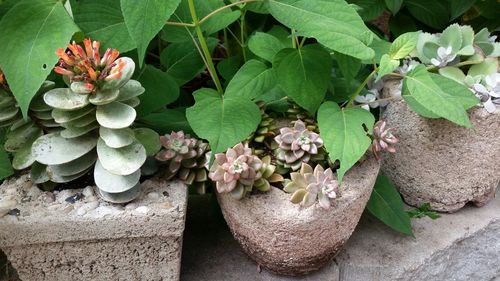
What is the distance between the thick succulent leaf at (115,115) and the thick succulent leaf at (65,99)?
0.09 feet

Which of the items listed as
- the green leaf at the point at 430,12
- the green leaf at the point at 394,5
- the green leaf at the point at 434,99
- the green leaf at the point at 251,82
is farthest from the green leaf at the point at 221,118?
the green leaf at the point at 430,12

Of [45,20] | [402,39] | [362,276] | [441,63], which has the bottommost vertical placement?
[362,276]

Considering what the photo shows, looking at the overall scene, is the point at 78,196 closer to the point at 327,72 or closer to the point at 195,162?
the point at 195,162

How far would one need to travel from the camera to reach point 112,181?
735 mm

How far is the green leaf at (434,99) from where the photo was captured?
2.56 feet

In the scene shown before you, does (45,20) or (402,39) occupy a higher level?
(45,20)

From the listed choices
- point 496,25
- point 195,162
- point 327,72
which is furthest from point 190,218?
point 496,25

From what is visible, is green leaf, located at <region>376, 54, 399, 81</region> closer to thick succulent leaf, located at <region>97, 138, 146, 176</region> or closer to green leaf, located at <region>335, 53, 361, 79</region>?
green leaf, located at <region>335, 53, 361, 79</region>

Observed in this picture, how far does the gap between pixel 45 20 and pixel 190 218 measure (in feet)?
1.58

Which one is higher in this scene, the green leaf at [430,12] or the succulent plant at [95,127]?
the succulent plant at [95,127]

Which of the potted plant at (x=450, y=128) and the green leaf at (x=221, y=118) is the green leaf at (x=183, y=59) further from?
the potted plant at (x=450, y=128)

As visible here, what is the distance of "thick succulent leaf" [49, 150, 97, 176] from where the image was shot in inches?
29.9

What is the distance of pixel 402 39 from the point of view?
82 centimetres

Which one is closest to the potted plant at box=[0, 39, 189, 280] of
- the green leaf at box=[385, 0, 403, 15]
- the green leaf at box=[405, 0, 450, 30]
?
the green leaf at box=[385, 0, 403, 15]
